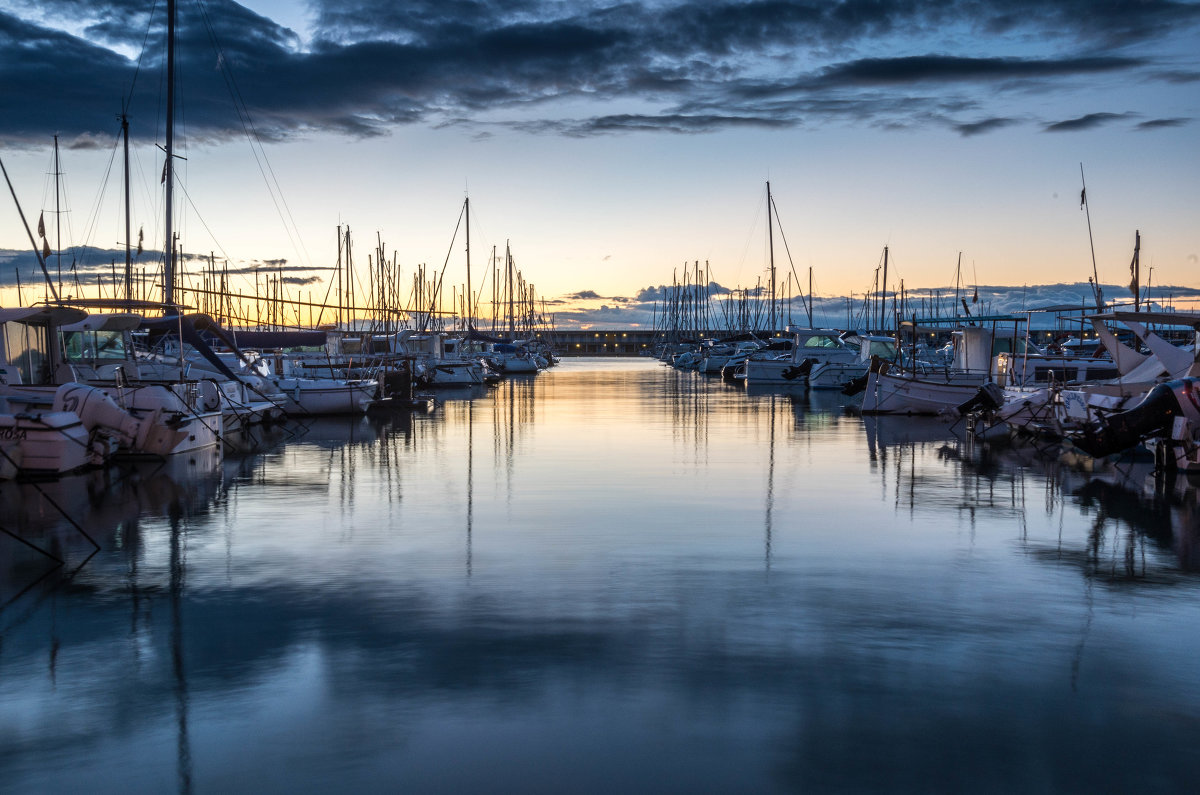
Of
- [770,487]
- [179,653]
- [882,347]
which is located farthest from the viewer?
[882,347]

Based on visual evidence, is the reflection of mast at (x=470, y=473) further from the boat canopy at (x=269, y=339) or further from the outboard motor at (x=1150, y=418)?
the outboard motor at (x=1150, y=418)

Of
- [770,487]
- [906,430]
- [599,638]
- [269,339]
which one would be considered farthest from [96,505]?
[269,339]

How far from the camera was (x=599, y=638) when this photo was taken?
8141mm

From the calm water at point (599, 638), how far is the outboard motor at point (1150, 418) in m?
2.35

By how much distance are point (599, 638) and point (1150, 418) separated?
1451 centimetres

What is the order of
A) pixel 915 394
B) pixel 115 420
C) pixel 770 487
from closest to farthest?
pixel 770 487
pixel 115 420
pixel 915 394

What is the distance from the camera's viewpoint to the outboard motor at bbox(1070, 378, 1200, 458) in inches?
723

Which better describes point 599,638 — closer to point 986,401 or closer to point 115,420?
point 115,420

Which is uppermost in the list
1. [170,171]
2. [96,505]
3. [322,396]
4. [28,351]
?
[170,171]

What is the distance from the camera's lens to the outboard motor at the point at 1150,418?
60.3ft

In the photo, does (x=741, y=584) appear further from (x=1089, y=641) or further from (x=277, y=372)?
(x=277, y=372)

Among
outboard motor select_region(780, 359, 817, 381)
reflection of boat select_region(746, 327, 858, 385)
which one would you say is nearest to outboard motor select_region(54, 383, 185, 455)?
reflection of boat select_region(746, 327, 858, 385)

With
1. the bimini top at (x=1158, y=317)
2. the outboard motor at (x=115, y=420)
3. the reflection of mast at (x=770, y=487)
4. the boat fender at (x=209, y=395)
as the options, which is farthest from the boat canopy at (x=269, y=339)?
the bimini top at (x=1158, y=317)

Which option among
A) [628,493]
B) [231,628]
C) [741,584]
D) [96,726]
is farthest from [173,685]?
[628,493]
